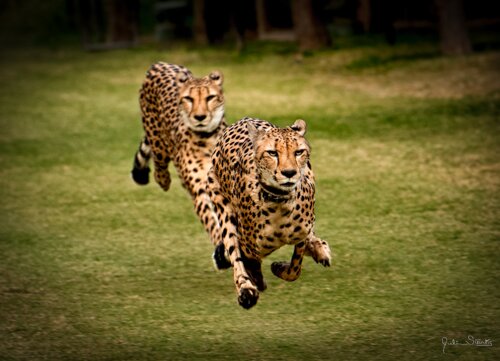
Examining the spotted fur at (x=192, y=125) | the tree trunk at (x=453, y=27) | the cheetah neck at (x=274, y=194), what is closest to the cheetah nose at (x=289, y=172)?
the cheetah neck at (x=274, y=194)

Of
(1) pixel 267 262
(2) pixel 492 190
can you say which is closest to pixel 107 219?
(1) pixel 267 262

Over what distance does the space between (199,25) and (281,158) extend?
14112 mm

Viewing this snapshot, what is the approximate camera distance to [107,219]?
26.5 feet

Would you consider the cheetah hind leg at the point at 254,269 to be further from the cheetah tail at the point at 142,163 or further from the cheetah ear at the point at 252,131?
the cheetah tail at the point at 142,163

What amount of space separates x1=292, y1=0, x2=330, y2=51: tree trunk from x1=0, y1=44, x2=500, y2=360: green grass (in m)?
2.52

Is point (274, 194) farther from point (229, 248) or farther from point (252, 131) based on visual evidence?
point (229, 248)

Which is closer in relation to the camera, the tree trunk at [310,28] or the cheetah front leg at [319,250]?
the cheetah front leg at [319,250]

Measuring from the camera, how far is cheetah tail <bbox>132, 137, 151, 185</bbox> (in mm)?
7977

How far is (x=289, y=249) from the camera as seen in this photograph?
7242 mm

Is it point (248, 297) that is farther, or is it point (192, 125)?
point (192, 125)

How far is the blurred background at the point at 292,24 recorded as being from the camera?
54.0 ft

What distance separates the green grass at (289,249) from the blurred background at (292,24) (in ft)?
8.07

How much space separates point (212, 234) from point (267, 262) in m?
0.80

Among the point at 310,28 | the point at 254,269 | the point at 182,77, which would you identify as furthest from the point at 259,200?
the point at 310,28
